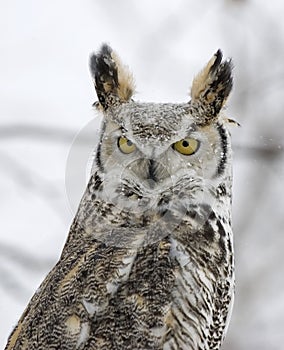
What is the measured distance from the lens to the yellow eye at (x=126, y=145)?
325 cm

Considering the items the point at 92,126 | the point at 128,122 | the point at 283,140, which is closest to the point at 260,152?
the point at 283,140

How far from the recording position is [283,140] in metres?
5.31

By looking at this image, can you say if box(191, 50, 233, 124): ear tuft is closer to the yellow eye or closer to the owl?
the owl

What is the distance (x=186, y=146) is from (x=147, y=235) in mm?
324

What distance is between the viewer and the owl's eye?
326cm

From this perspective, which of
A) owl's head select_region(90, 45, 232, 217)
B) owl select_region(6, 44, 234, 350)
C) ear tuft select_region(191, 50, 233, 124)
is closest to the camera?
owl select_region(6, 44, 234, 350)

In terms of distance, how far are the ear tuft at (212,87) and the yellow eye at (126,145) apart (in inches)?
10.6

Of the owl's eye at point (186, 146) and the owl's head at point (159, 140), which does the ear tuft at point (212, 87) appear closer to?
the owl's head at point (159, 140)

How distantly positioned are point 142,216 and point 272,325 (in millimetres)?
2895

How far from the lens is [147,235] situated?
3.33m

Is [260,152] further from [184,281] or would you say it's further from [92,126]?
[184,281]

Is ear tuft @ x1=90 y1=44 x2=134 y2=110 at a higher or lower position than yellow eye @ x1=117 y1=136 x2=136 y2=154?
higher

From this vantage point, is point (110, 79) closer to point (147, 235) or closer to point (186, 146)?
point (186, 146)

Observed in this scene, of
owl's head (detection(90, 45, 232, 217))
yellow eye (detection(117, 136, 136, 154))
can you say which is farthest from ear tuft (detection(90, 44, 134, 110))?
yellow eye (detection(117, 136, 136, 154))
